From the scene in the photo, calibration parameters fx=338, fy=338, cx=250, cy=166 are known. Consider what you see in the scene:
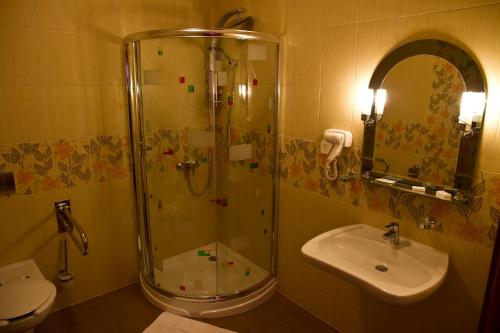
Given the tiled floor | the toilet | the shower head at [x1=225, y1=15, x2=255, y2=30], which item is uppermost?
the shower head at [x1=225, y1=15, x2=255, y2=30]

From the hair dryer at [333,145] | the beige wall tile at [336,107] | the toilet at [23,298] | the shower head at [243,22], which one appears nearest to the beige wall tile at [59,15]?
the shower head at [243,22]

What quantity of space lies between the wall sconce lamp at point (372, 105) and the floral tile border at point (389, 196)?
0.69 ft

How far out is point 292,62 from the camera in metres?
2.26

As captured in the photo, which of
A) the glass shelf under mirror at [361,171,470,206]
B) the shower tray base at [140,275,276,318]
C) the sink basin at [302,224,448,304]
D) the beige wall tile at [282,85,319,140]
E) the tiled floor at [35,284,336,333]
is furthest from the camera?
the shower tray base at [140,275,276,318]

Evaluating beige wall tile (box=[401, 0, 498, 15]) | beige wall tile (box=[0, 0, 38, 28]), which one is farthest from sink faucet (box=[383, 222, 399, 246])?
beige wall tile (box=[0, 0, 38, 28])

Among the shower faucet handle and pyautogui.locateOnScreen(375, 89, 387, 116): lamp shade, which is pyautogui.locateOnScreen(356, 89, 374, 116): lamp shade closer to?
pyautogui.locateOnScreen(375, 89, 387, 116): lamp shade

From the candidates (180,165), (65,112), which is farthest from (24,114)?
(180,165)

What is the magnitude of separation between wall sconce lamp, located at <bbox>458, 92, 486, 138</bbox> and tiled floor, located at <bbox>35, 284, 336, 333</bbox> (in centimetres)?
155

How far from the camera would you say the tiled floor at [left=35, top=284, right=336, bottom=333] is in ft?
7.49

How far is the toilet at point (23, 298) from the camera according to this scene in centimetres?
171

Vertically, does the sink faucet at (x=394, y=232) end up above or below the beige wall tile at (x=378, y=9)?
below

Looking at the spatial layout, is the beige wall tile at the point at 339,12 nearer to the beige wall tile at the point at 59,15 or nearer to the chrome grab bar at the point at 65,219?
the beige wall tile at the point at 59,15

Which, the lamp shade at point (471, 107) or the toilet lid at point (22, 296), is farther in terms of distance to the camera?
the toilet lid at point (22, 296)

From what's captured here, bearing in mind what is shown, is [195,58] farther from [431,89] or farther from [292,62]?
[431,89]
